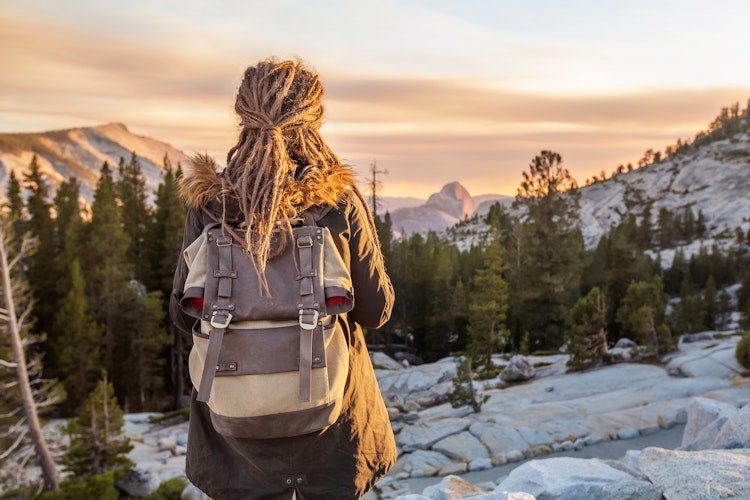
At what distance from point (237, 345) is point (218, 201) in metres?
0.60

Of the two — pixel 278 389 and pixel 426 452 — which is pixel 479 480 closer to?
pixel 426 452

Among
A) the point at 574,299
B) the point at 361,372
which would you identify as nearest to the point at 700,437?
the point at 361,372

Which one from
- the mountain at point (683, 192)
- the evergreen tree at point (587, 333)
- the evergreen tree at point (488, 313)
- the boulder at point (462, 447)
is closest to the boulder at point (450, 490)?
the boulder at point (462, 447)

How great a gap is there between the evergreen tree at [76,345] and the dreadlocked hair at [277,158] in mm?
26751

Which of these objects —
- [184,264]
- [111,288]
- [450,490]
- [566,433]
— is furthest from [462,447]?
[111,288]

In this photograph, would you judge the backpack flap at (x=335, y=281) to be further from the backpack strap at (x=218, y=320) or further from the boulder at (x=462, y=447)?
the boulder at (x=462, y=447)

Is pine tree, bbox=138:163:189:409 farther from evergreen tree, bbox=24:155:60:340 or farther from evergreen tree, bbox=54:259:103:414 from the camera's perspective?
evergreen tree, bbox=24:155:60:340

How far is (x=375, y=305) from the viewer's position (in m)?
2.47

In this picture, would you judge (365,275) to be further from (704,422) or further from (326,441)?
(704,422)

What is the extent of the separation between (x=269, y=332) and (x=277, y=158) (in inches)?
26.4

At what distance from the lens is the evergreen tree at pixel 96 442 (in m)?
15.5

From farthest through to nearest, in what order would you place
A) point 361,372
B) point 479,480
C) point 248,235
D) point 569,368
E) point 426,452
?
point 569,368 → point 426,452 → point 479,480 → point 361,372 → point 248,235

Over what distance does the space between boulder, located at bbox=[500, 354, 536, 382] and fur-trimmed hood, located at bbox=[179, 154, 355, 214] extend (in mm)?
22985

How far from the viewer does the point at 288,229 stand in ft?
7.41
